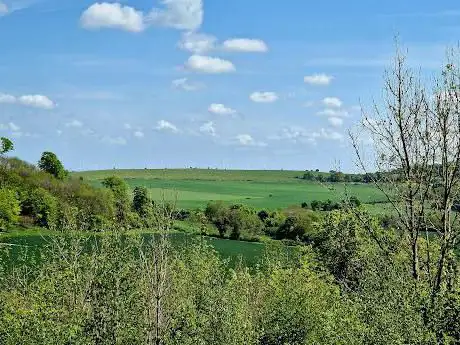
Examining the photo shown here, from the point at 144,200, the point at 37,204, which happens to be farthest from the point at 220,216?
the point at 144,200

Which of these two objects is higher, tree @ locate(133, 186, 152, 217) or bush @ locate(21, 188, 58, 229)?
tree @ locate(133, 186, 152, 217)

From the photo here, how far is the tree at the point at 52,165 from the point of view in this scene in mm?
162500

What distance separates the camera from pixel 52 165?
163500 mm

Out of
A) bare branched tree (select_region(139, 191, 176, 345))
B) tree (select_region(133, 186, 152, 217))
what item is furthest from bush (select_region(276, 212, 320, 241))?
bare branched tree (select_region(139, 191, 176, 345))

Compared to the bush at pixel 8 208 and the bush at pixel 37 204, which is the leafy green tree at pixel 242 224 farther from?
the bush at pixel 8 208

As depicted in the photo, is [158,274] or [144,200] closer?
[158,274]

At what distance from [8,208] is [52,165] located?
43016 millimetres

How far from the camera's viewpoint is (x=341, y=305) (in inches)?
1097

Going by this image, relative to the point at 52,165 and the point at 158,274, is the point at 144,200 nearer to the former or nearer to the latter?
the point at 158,274

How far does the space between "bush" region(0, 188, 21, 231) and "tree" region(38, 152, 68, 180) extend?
35.1 m

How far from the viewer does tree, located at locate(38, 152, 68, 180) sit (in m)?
162

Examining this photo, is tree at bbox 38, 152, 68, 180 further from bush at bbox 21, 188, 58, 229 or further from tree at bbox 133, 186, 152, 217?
tree at bbox 133, 186, 152, 217

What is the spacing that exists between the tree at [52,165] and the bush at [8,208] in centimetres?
3514

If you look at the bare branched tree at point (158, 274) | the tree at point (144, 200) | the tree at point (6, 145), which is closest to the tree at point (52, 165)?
the tree at point (6, 145)
